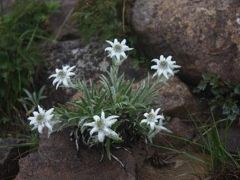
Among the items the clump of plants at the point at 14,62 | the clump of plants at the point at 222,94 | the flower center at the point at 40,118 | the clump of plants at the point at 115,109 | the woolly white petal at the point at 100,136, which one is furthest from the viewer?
the clump of plants at the point at 14,62

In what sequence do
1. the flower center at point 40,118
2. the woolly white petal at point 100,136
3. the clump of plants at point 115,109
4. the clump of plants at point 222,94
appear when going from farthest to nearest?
the clump of plants at point 222,94, the clump of plants at point 115,109, the flower center at point 40,118, the woolly white petal at point 100,136

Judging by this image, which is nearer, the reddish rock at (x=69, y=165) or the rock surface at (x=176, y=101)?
the reddish rock at (x=69, y=165)

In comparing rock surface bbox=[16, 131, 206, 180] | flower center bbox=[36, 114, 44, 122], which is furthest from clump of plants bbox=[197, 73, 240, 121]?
flower center bbox=[36, 114, 44, 122]

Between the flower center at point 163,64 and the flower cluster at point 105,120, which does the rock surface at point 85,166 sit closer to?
the flower cluster at point 105,120

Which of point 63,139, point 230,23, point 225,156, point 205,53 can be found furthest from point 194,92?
point 63,139

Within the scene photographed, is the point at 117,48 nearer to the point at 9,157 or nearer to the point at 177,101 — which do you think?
the point at 177,101

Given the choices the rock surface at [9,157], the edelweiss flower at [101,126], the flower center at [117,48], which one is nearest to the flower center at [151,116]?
the edelweiss flower at [101,126]
